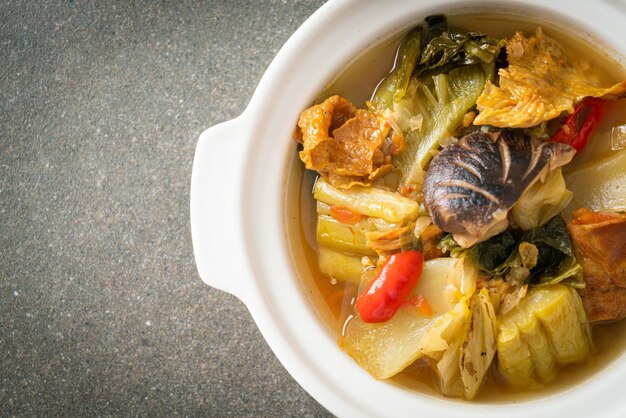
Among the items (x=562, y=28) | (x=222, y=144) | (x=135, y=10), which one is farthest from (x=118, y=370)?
(x=562, y=28)

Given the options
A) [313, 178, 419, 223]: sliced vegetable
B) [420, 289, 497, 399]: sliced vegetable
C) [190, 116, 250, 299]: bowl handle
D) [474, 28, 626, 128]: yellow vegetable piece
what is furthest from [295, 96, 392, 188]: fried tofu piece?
[420, 289, 497, 399]: sliced vegetable

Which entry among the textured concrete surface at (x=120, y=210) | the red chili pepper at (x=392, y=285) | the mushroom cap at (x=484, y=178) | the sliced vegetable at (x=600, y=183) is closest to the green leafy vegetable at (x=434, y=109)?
the mushroom cap at (x=484, y=178)

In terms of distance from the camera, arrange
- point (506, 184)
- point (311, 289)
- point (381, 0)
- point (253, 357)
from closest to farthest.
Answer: point (506, 184), point (381, 0), point (311, 289), point (253, 357)

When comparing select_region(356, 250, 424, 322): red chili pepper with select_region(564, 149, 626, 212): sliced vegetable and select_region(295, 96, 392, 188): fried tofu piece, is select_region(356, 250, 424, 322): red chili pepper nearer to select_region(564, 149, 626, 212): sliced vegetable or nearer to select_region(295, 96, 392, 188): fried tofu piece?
select_region(295, 96, 392, 188): fried tofu piece

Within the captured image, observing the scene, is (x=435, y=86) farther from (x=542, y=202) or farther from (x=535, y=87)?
(x=542, y=202)

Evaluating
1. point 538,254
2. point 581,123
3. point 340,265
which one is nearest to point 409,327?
point 340,265

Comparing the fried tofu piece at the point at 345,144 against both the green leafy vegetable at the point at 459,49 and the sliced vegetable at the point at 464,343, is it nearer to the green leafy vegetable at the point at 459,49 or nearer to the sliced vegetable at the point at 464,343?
the green leafy vegetable at the point at 459,49

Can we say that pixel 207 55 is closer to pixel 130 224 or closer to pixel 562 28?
pixel 130 224
